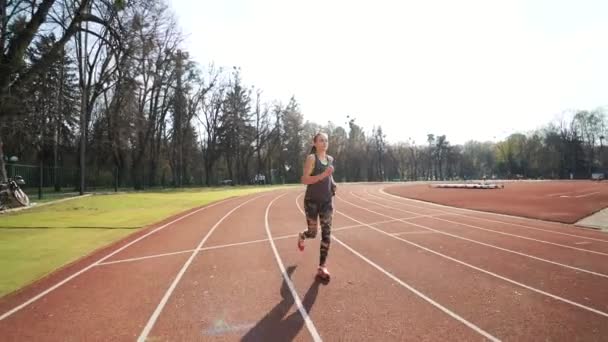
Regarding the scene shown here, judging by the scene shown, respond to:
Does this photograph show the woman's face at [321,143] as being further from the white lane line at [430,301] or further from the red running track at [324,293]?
the white lane line at [430,301]

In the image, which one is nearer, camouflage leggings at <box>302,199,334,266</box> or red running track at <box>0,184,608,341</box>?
red running track at <box>0,184,608,341</box>

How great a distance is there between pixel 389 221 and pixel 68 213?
39.6 feet

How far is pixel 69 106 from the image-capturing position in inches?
1437

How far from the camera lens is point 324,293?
17.3 feet

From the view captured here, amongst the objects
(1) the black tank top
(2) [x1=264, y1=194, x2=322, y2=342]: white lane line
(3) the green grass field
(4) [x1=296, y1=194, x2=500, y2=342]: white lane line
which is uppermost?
(1) the black tank top

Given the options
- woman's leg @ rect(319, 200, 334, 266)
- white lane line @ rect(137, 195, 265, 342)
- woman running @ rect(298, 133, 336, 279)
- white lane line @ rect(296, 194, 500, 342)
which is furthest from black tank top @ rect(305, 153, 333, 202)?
white lane line @ rect(137, 195, 265, 342)

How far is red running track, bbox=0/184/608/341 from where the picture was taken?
4.08 m

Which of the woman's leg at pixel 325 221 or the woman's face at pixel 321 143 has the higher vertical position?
the woman's face at pixel 321 143

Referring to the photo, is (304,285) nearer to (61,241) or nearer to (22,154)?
(61,241)

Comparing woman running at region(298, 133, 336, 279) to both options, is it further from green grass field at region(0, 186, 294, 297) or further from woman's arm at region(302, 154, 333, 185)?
green grass field at region(0, 186, 294, 297)

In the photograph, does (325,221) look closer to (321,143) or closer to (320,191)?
(320,191)

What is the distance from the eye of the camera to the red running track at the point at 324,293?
4079 millimetres

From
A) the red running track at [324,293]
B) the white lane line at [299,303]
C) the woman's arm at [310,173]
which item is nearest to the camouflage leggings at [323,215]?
the woman's arm at [310,173]

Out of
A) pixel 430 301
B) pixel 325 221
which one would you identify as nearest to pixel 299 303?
pixel 325 221
